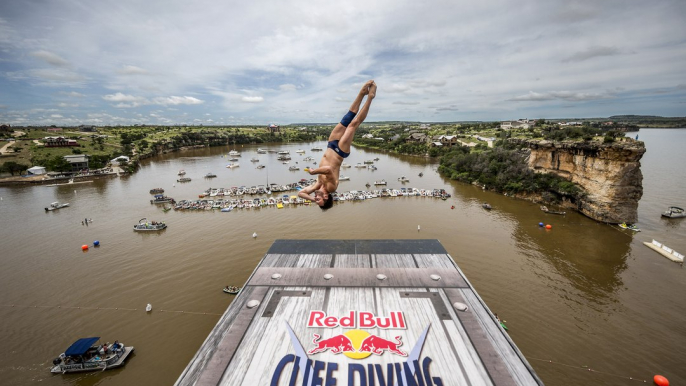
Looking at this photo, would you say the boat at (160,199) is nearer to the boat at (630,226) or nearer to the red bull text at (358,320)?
the red bull text at (358,320)

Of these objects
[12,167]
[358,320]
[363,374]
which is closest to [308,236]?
[358,320]

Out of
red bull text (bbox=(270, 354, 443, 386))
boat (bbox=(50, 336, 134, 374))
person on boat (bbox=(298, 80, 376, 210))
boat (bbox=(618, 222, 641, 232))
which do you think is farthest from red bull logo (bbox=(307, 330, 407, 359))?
boat (bbox=(618, 222, 641, 232))

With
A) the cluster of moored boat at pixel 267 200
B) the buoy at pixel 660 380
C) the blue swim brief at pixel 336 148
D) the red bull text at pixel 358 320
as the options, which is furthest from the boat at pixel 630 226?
the blue swim brief at pixel 336 148

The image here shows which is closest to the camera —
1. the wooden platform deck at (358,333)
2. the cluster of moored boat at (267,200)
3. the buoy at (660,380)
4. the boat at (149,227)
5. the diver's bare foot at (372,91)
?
the diver's bare foot at (372,91)

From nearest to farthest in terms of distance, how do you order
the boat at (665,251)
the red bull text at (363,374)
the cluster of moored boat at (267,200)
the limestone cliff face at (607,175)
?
the red bull text at (363,374) < the boat at (665,251) < the limestone cliff face at (607,175) < the cluster of moored boat at (267,200)

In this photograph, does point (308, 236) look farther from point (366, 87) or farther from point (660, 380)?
point (660, 380)

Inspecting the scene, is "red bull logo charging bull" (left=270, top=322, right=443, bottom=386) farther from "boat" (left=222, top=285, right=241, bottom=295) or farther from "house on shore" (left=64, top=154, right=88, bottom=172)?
"house on shore" (left=64, top=154, right=88, bottom=172)

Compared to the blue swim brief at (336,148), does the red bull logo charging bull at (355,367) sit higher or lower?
lower
